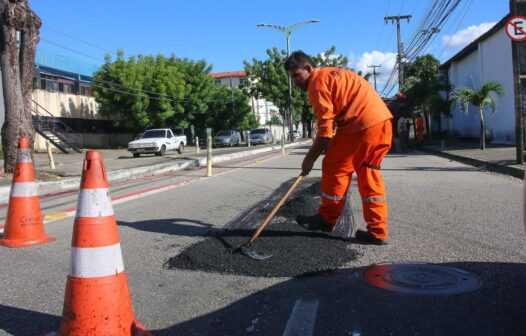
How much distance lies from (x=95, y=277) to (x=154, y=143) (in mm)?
24569

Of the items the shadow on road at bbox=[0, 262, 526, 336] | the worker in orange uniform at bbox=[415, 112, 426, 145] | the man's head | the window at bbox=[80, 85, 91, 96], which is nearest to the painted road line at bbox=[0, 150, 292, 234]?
the shadow on road at bbox=[0, 262, 526, 336]

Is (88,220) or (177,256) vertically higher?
(88,220)

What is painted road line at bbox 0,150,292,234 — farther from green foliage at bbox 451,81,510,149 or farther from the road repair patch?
green foliage at bbox 451,81,510,149

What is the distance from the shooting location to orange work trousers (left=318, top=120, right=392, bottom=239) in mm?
Answer: 4789

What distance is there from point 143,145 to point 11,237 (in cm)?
2181

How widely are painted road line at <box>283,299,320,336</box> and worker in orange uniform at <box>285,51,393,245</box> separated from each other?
1.64 metres

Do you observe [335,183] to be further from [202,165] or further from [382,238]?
Answer: [202,165]

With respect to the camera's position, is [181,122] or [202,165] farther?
[181,122]

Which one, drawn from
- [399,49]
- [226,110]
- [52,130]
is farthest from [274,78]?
[52,130]

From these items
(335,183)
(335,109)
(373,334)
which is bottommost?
(373,334)

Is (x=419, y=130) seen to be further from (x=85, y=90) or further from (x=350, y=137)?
(x=85, y=90)

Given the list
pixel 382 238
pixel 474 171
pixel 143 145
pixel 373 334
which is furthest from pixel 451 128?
pixel 373 334

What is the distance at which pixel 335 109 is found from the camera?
484 centimetres

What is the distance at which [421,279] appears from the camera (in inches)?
149
